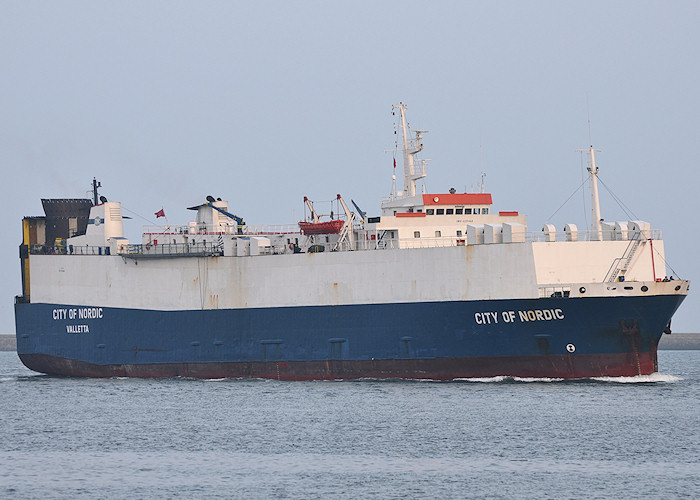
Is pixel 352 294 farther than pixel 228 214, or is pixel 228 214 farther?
pixel 228 214

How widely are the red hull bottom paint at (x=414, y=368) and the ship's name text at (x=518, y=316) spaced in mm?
1429

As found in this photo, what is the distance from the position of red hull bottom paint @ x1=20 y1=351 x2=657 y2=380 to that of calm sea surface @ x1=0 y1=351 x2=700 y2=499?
50cm

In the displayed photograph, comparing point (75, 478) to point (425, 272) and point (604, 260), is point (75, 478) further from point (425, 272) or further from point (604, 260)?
point (604, 260)

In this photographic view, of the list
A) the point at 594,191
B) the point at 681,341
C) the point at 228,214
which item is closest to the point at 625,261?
the point at 594,191

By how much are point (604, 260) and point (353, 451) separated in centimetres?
1639

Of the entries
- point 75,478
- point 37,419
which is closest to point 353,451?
point 75,478

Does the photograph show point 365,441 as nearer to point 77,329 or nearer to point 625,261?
point 625,261

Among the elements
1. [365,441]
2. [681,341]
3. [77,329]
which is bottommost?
[681,341]

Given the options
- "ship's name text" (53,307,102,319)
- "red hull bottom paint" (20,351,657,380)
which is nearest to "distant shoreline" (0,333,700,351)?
"ship's name text" (53,307,102,319)

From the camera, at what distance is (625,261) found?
136ft

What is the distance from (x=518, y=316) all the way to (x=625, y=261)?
480 centimetres

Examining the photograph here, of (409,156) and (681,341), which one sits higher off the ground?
(409,156)

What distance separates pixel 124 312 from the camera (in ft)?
164

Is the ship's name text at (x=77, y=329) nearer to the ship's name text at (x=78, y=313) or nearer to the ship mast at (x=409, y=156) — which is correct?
the ship's name text at (x=78, y=313)
